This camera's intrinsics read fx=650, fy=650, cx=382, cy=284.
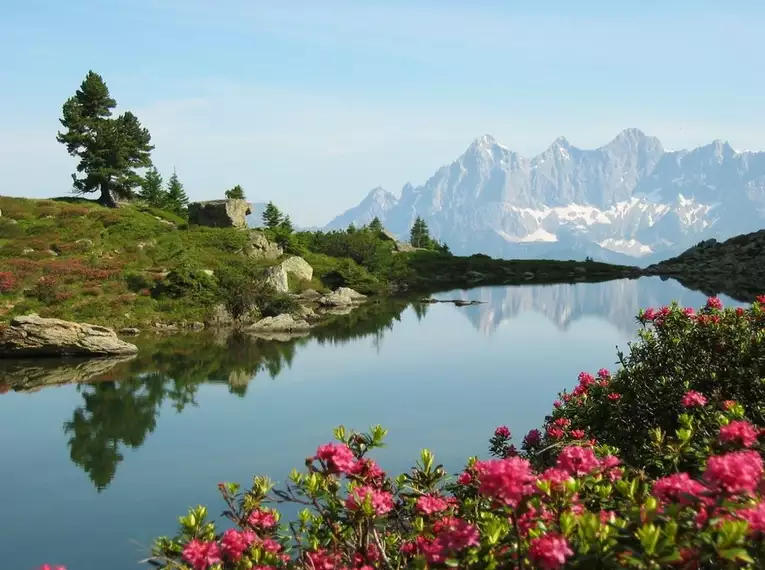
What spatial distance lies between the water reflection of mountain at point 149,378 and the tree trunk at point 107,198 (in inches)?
Result: 1497

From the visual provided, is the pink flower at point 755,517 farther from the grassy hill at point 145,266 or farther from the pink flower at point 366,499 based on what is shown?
the grassy hill at point 145,266

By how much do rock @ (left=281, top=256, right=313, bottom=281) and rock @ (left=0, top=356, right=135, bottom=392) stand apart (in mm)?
26825

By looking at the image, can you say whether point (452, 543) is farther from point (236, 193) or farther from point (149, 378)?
point (236, 193)

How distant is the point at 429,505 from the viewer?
5398 mm

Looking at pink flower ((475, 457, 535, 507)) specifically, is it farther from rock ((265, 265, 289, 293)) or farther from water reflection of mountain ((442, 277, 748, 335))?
rock ((265, 265, 289, 293))

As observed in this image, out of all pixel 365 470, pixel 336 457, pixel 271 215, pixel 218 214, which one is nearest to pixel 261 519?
pixel 365 470

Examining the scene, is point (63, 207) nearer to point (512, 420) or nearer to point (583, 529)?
point (512, 420)

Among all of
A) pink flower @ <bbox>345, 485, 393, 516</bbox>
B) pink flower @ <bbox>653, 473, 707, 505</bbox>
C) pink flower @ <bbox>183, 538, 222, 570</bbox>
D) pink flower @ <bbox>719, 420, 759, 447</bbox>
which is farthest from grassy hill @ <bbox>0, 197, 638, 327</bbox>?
pink flower @ <bbox>653, 473, 707, 505</bbox>

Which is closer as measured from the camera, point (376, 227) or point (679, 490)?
point (679, 490)

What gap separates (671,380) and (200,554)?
23.3ft

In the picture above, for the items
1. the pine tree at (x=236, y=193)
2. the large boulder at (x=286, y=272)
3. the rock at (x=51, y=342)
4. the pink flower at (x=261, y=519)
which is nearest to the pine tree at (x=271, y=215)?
the pine tree at (x=236, y=193)

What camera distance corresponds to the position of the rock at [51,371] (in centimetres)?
2742

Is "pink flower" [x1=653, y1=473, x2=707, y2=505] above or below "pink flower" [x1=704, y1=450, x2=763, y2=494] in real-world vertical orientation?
Answer: below

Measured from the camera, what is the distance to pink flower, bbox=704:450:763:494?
11.7 ft
